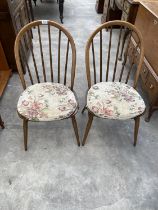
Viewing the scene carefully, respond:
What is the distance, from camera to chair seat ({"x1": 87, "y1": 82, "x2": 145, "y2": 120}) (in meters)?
1.24

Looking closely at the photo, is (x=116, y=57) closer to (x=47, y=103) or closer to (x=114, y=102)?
(x=114, y=102)

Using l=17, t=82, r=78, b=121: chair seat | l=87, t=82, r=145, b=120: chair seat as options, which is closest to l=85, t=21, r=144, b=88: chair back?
l=87, t=82, r=145, b=120: chair seat

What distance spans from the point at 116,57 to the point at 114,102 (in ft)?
1.24

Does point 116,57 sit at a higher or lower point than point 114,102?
higher

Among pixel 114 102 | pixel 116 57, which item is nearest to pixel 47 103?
pixel 114 102

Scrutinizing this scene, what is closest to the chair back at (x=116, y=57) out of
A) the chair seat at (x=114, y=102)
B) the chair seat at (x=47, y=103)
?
the chair seat at (x=114, y=102)

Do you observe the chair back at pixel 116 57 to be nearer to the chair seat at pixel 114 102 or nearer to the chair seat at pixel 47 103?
the chair seat at pixel 114 102

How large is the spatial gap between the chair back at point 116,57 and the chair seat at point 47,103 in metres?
0.22

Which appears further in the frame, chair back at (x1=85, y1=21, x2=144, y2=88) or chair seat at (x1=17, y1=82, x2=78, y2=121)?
chair back at (x1=85, y1=21, x2=144, y2=88)

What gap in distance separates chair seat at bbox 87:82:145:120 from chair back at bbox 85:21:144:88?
82mm

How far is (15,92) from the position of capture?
1951 millimetres

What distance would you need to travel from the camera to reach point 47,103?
4.20ft

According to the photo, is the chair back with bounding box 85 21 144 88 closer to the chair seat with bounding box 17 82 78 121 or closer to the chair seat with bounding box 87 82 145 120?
the chair seat with bounding box 87 82 145 120

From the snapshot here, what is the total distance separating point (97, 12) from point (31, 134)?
10.4ft
